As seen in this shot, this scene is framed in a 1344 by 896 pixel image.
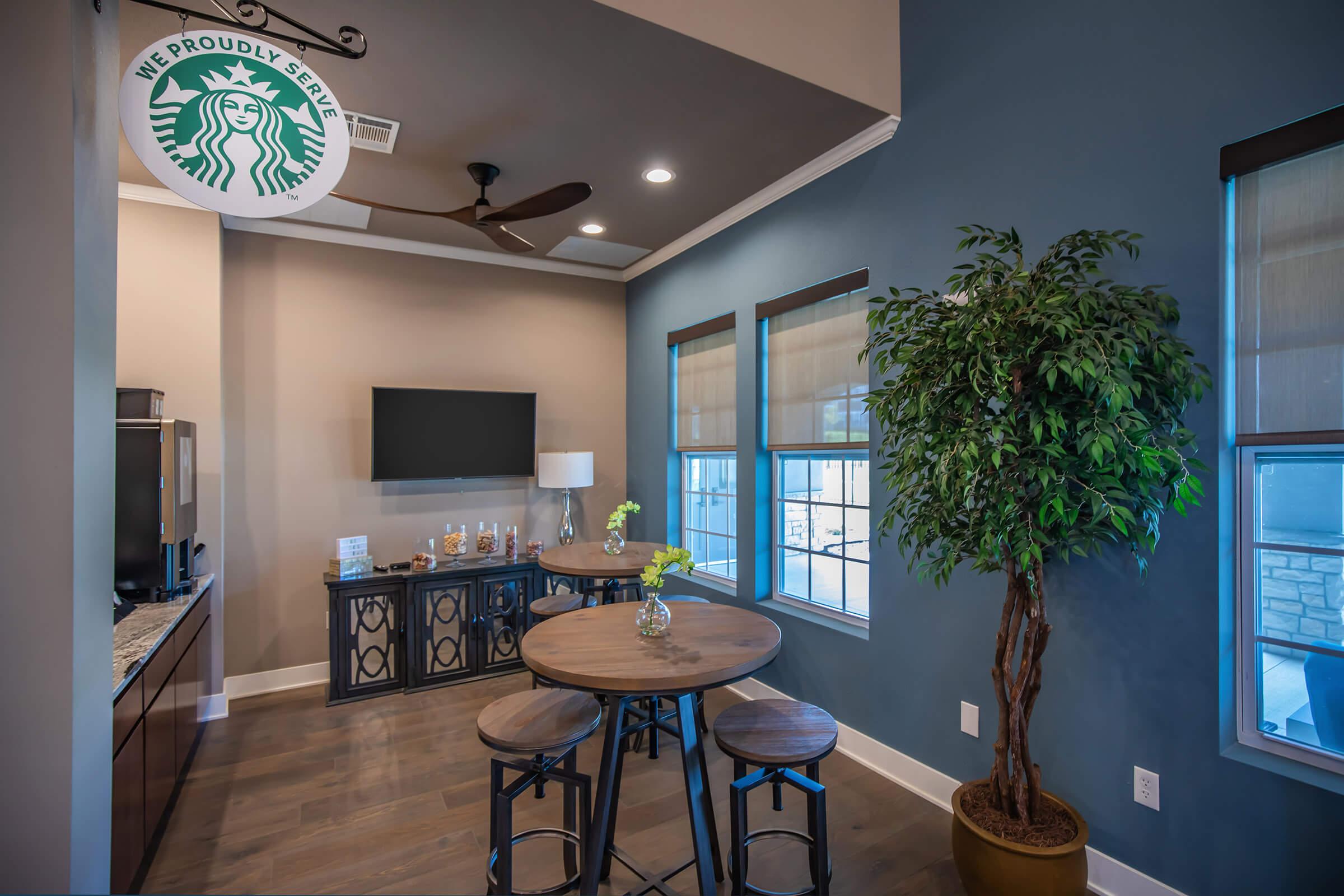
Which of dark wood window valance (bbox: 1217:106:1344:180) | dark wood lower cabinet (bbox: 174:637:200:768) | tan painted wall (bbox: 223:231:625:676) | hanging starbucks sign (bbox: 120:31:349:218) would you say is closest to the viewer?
hanging starbucks sign (bbox: 120:31:349:218)

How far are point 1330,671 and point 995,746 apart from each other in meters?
0.90

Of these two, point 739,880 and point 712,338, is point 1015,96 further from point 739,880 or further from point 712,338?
point 739,880

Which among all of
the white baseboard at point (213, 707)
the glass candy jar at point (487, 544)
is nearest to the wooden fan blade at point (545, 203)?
the glass candy jar at point (487, 544)

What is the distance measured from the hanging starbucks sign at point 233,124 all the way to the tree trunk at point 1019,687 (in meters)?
2.24

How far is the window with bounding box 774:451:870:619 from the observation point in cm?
328

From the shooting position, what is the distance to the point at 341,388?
14.2 ft

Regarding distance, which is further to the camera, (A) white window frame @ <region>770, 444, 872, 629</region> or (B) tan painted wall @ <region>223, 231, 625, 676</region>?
(B) tan painted wall @ <region>223, 231, 625, 676</region>

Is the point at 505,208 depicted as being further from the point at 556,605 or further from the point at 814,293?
the point at 556,605

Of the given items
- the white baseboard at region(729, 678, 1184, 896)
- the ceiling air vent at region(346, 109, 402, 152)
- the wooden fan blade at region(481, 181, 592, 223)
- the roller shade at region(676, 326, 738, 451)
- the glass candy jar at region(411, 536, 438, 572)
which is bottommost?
the white baseboard at region(729, 678, 1184, 896)

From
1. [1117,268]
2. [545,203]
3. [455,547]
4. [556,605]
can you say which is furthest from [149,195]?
[1117,268]

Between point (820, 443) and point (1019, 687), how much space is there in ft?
5.44

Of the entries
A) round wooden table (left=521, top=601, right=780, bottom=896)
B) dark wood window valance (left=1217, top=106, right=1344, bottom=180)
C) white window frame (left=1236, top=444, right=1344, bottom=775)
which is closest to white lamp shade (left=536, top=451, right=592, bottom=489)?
round wooden table (left=521, top=601, right=780, bottom=896)

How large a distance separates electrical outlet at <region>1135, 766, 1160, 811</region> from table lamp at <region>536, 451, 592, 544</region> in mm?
3413

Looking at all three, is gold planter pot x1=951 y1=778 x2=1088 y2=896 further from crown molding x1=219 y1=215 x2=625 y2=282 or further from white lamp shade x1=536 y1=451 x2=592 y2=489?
crown molding x1=219 y1=215 x2=625 y2=282
